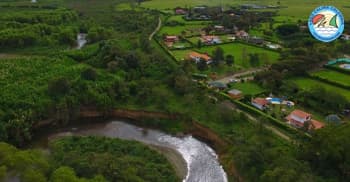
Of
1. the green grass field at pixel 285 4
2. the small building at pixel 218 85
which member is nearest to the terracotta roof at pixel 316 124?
the small building at pixel 218 85

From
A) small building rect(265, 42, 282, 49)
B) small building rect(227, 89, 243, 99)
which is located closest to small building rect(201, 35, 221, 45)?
small building rect(265, 42, 282, 49)

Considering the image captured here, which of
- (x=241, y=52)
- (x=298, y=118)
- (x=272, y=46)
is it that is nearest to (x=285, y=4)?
(x=272, y=46)

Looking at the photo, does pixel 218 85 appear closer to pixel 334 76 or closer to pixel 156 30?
pixel 334 76

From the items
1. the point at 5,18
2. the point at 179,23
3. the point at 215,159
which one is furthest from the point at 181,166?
the point at 5,18

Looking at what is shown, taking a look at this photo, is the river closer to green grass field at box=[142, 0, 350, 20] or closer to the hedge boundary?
the hedge boundary

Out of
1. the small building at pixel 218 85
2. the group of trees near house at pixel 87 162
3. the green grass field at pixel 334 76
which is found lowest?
the group of trees near house at pixel 87 162

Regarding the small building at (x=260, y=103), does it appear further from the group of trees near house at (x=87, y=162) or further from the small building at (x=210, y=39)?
the small building at (x=210, y=39)
